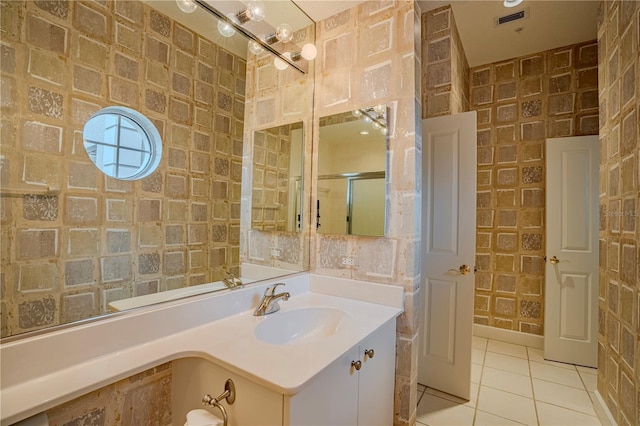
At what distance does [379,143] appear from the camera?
167cm

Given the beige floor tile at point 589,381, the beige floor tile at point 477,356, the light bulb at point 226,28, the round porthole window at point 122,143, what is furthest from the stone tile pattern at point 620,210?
the round porthole window at point 122,143

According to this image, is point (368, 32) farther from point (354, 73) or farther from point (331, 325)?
point (331, 325)

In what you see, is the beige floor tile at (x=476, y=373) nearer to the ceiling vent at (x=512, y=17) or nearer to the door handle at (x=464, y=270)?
the door handle at (x=464, y=270)

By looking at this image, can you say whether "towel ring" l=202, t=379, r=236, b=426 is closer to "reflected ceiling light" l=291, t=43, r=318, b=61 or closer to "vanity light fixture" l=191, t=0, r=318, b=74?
"vanity light fixture" l=191, t=0, r=318, b=74

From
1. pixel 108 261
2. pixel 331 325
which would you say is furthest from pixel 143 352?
pixel 331 325

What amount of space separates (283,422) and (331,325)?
2.30ft

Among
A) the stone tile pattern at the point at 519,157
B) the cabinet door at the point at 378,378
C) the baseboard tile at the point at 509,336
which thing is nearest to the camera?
the cabinet door at the point at 378,378

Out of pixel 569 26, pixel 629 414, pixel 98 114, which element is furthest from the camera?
pixel 569 26

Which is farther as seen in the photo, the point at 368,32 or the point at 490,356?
the point at 490,356

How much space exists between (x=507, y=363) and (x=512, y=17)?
2932 mm

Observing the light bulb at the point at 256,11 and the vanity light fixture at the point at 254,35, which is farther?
the light bulb at the point at 256,11

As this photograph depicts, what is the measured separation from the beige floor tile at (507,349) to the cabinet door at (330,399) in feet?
7.60

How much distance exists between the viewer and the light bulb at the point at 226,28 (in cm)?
148

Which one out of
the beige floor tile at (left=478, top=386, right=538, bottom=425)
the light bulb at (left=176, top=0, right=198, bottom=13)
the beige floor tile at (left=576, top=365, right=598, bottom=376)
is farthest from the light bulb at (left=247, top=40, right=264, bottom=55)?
the beige floor tile at (left=576, top=365, right=598, bottom=376)
